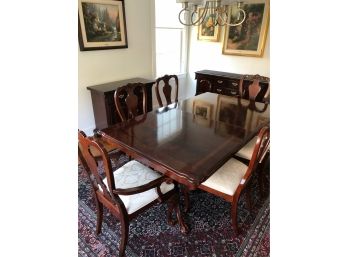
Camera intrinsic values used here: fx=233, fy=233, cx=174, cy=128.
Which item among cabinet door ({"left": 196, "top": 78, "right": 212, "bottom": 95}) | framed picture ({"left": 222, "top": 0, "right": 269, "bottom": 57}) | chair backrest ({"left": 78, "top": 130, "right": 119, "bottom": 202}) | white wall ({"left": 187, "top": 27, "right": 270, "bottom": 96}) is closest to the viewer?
chair backrest ({"left": 78, "top": 130, "right": 119, "bottom": 202})

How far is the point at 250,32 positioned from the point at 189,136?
2.64m

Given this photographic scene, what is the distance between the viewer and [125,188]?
4.81 feet

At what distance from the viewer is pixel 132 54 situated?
3.39 m

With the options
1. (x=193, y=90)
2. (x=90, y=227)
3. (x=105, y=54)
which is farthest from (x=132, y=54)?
(x=90, y=227)

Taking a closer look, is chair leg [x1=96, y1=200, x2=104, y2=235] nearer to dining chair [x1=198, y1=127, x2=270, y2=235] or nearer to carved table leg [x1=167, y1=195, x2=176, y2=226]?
carved table leg [x1=167, y1=195, x2=176, y2=226]

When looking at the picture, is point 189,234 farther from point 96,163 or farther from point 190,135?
point 96,163

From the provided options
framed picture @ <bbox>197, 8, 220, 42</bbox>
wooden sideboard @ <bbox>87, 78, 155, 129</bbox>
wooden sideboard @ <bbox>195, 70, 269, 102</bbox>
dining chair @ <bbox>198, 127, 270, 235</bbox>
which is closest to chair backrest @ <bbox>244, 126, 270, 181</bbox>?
dining chair @ <bbox>198, 127, 270, 235</bbox>

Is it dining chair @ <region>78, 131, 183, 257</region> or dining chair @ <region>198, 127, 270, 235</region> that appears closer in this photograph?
dining chair @ <region>78, 131, 183, 257</region>

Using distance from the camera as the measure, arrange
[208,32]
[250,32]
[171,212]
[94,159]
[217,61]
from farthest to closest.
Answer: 1. [217,61]
2. [208,32]
3. [250,32]
4. [171,212]
5. [94,159]

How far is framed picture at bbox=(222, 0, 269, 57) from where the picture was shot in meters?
3.36

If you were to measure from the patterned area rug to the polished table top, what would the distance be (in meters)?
0.62

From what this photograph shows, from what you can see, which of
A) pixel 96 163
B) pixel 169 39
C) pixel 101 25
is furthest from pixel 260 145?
pixel 169 39

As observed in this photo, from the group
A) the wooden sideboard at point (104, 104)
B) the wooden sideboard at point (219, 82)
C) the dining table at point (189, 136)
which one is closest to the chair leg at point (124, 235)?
the dining table at point (189, 136)

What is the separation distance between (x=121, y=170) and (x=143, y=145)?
306 mm
